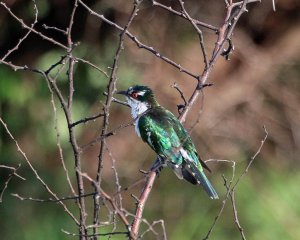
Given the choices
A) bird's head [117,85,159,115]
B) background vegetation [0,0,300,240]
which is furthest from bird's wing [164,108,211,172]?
background vegetation [0,0,300,240]

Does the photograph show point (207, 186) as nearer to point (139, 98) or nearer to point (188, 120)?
point (139, 98)

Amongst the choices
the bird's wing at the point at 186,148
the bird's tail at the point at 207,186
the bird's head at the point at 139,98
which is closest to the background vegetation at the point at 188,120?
the bird's head at the point at 139,98

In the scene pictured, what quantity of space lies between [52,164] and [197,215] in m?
1.70

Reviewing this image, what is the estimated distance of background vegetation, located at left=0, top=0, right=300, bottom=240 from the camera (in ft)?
29.7

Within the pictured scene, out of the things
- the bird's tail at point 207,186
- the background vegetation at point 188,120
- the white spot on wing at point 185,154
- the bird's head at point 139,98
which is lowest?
the bird's tail at point 207,186

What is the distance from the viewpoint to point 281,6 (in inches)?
381

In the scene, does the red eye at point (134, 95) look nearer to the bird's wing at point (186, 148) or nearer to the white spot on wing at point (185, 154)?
the bird's wing at point (186, 148)

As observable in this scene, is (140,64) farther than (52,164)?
No


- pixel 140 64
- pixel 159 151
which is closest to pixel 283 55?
pixel 140 64

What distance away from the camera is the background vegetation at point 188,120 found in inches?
356

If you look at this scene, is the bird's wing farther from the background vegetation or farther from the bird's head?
the background vegetation

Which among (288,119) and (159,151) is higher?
(288,119)

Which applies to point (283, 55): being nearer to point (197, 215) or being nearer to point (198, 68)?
point (198, 68)

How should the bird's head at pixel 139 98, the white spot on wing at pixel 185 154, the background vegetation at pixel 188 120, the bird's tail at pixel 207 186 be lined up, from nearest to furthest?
1. the bird's tail at pixel 207 186
2. the white spot on wing at pixel 185 154
3. the bird's head at pixel 139 98
4. the background vegetation at pixel 188 120
